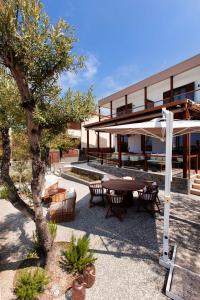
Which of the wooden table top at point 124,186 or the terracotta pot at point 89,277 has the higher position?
the wooden table top at point 124,186

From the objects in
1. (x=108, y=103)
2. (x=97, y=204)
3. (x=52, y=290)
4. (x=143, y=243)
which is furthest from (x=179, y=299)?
(x=108, y=103)

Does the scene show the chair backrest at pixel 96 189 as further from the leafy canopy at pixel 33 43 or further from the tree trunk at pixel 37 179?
the leafy canopy at pixel 33 43

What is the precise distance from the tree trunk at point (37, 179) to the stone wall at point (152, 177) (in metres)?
7.19

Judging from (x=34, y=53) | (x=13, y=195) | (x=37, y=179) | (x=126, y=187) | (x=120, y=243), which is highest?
(x=34, y=53)

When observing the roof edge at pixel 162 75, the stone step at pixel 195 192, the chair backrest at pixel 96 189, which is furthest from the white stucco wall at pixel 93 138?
the stone step at pixel 195 192

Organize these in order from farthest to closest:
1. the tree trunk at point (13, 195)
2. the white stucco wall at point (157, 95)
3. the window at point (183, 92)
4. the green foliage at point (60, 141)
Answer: the window at point (183, 92)
the white stucco wall at point (157, 95)
the green foliage at point (60, 141)
the tree trunk at point (13, 195)

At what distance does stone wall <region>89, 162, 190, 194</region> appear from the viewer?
8.92m

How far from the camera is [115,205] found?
6.77 meters

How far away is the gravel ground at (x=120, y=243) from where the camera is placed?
361 cm

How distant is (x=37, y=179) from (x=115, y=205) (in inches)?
145

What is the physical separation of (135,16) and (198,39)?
550 cm

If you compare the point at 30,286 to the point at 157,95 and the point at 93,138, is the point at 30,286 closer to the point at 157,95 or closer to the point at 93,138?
the point at 157,95

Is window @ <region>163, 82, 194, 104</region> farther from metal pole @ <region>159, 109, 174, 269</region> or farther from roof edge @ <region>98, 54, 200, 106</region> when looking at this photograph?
metal pole @ <region>159, 109, 174, 269</region>

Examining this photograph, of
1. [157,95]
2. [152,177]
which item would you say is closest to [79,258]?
[152,177]
